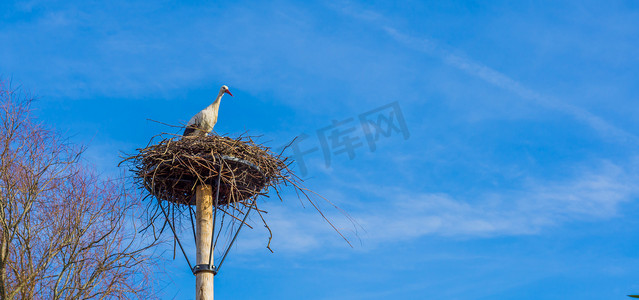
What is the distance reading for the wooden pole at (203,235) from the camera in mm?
8867

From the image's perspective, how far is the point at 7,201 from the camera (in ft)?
38.7

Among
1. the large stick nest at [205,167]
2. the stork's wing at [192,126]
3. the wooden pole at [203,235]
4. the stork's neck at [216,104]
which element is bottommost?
the wooden pole at [203,235]

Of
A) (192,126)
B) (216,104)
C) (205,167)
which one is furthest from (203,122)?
(205,167)

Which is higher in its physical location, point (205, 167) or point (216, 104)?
point (216, 104)

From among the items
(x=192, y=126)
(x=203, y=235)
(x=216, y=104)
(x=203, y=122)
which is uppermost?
(x=216, y=104)

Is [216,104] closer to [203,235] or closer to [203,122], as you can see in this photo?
[203,122]

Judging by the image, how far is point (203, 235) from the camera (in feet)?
30.6

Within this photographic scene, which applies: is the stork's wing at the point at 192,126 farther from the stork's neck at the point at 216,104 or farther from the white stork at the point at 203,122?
the stork's neck at the point at 216,104

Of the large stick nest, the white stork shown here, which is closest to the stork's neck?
the white stork

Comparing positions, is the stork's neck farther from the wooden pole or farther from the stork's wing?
the wooden pole

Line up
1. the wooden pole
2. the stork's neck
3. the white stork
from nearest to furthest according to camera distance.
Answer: the wooden pole, the white stork, the stork's neck

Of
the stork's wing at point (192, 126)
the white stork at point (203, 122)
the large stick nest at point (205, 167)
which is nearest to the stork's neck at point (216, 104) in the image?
the white stork at point (203, 122)

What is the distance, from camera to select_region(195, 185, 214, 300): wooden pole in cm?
887

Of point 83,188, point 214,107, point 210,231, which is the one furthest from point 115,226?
point 210,231
